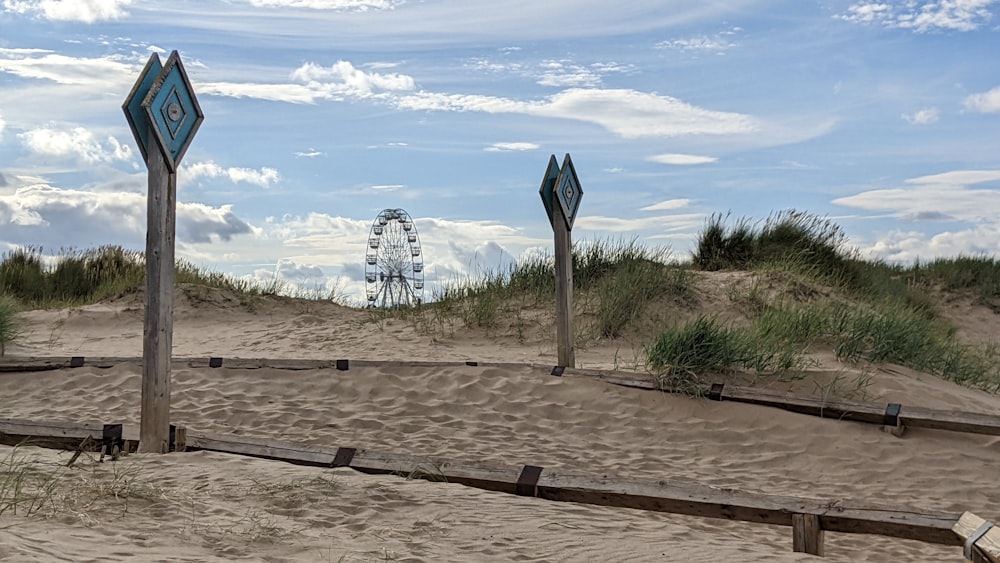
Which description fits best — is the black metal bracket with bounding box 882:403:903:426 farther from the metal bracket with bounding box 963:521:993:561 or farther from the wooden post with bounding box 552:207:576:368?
the metal bracket with bounding box 963:521:993:561

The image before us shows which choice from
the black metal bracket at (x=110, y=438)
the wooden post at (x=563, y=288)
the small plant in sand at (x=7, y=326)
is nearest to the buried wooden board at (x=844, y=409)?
the wooden post at (x=563, y=288)

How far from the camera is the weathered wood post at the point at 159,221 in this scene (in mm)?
6164

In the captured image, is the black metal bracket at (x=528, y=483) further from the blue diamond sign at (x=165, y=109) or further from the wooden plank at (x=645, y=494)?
the blue diamond sign at (x=165, y=109)

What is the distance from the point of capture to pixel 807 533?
4746mm

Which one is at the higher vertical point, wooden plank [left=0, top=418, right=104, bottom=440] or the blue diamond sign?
the blue diamond sign

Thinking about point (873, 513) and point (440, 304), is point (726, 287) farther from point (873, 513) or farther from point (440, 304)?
point (873, 513)

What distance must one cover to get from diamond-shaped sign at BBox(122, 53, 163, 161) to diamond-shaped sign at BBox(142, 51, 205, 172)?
0.24ft

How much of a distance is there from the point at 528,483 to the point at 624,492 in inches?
22.8

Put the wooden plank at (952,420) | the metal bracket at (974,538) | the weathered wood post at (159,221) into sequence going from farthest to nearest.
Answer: the wooden plank at (952,420), the weathered wood post at (159,221), the metal bracket at (974,538)

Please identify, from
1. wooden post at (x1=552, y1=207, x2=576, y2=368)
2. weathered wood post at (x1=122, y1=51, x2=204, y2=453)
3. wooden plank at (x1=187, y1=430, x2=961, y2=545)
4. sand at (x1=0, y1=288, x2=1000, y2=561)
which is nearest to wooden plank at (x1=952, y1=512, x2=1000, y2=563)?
wooden plank at (x1=187, y1=430, x2=961, y2=545)

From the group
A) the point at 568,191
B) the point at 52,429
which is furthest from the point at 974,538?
the point at 52,429

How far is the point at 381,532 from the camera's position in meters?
4.37

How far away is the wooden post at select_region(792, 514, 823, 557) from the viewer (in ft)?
15.5

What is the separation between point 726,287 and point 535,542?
8.93 m
